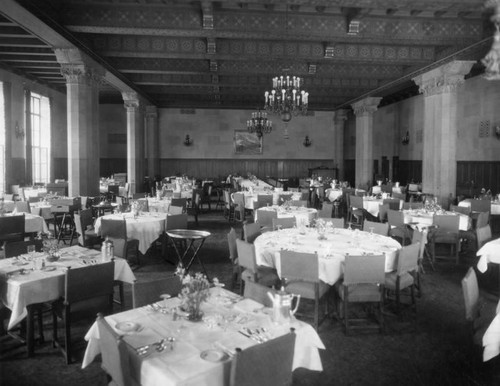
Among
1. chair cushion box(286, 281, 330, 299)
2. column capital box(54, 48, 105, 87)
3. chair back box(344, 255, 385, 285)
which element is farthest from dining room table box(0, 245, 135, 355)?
column capital box(54, 48, 105, 87)

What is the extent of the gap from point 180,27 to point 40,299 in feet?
21.9

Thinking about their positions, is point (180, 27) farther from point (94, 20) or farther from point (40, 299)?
point (40, 299)

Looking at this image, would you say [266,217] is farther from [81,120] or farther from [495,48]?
[81,120]

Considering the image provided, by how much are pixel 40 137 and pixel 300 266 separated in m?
16.3

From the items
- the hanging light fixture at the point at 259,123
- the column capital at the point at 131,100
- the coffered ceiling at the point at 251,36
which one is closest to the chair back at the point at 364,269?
the coffered ceiling at the point at 251,36

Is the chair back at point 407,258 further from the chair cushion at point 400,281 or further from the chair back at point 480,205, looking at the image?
the chair back at point 480,205

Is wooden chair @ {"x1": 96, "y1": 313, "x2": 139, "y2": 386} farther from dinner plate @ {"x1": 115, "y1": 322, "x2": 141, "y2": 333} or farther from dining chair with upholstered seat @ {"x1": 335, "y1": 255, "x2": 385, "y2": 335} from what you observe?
dining chair with upholstered seat @ {"x1": 335, "y1": 255, "x2": 385, "y2": 335}

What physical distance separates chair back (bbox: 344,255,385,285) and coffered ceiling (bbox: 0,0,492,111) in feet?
16.8

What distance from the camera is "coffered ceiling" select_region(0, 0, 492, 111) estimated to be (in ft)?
28.0

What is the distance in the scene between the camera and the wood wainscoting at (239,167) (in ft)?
74.0

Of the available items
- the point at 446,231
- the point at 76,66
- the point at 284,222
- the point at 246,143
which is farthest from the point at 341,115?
the point at 284,222

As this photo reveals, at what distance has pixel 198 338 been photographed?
2.71 meters

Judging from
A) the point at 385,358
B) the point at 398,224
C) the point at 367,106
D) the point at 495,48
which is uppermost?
the point at 367,106

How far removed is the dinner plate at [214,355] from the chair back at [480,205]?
8.30 meters
